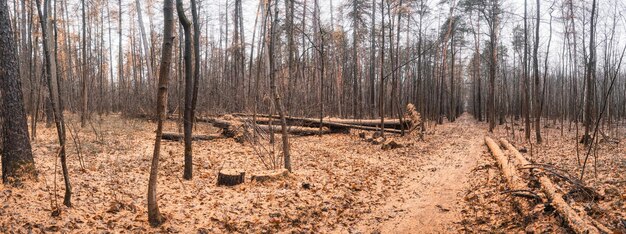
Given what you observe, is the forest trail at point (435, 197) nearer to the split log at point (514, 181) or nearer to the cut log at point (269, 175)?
the split log at point (514, 181)

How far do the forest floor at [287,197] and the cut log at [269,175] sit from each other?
116 millimetres

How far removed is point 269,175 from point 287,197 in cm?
97

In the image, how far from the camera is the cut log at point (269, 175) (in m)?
6.46

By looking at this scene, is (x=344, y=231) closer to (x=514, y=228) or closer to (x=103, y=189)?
(x=514, y=228)

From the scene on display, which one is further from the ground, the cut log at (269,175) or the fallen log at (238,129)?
the fallen log at (238,129)

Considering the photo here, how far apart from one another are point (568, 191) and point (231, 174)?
5148 mm

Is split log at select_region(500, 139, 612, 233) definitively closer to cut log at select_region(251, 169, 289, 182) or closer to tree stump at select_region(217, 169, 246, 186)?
cut log at select_region(251, 169, 289, 182)

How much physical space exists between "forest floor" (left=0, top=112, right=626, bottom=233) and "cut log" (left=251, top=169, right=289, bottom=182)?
0.12 m

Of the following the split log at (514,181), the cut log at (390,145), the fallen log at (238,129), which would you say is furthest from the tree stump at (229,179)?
the cut log at (390,145)

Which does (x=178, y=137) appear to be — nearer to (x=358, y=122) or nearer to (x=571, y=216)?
(x=358, y=122)

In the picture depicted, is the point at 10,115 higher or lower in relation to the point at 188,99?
lower

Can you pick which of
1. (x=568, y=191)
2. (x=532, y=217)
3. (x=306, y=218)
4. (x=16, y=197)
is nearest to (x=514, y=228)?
(x=532, y=217)

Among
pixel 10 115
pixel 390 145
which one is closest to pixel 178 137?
pixel 10 115

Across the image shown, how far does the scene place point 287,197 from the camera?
5.70 meters
